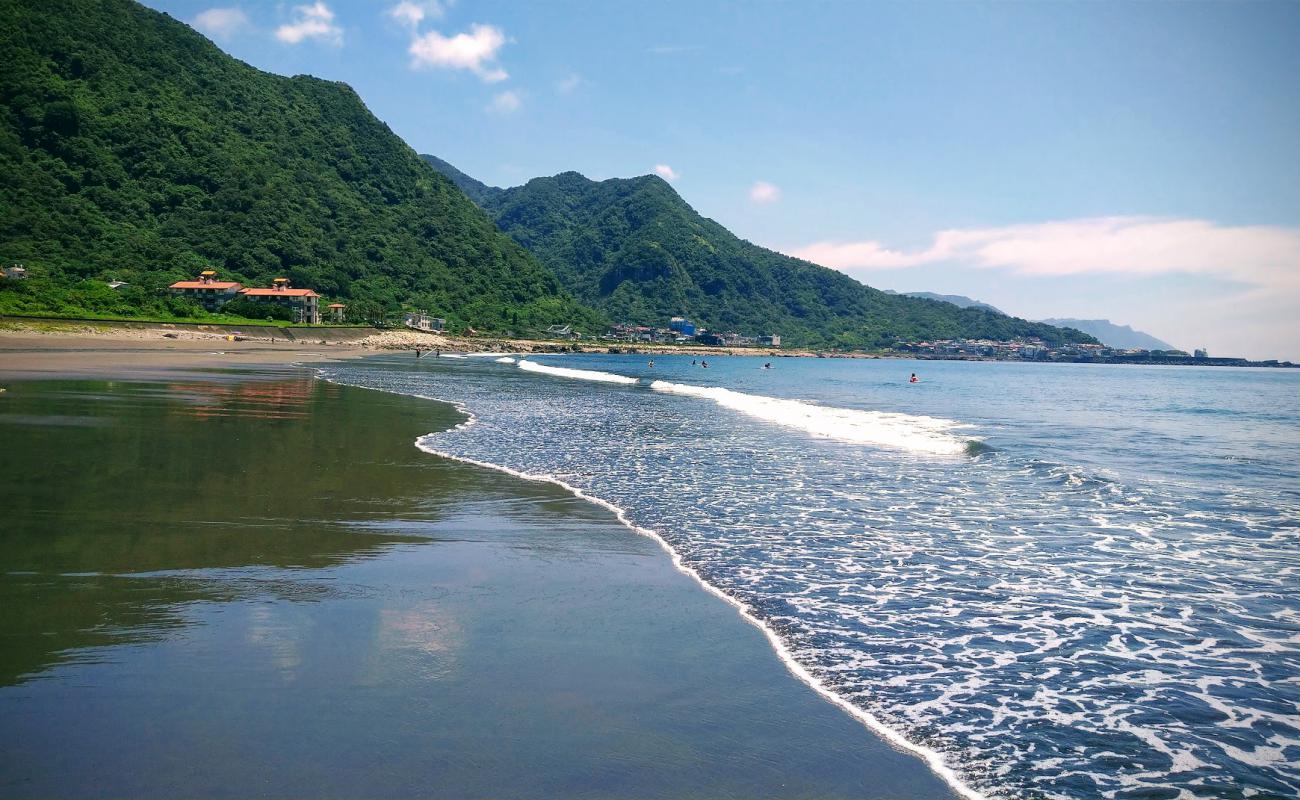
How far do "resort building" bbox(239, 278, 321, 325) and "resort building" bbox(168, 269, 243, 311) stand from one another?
116 inches

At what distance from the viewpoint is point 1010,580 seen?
8914 mm

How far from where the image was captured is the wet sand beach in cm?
434

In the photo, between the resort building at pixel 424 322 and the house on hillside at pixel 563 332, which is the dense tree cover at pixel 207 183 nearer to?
the house on hillside at pixel 563 332

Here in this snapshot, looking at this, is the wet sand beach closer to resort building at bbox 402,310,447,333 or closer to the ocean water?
the ocean water

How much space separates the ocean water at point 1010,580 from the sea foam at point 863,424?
337 mm

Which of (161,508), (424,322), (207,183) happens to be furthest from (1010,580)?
(207,183)

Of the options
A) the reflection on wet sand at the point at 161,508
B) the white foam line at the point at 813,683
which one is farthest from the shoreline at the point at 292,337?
the white foam line at the point at 813,683

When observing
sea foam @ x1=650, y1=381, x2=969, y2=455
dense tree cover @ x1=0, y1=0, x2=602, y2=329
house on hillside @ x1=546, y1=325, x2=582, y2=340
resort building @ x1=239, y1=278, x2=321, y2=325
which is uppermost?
dense tree cover @ x1=0, y1=0, x2=602, y2=329

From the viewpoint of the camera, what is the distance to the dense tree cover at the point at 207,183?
327 feet

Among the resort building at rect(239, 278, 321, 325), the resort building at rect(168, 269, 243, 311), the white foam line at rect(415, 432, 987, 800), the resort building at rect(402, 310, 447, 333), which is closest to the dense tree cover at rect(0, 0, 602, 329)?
the resort building at rect(168, 269, 243, 311)

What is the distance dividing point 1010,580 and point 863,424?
19.6 meters

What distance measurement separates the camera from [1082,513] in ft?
42.6

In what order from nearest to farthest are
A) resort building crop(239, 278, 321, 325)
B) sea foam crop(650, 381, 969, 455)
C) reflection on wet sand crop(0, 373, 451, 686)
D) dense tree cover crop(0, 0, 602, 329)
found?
1. reflection on wet sand crop(0, 373, 451, 686)
2. sea foam crop(650, 381, 969, 455)
3. dense tree cover crop(0, 0, 602, 329)
4. resort building crop(239, 278, 321, 325)

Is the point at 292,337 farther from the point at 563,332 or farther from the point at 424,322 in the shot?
the point at 563,332
